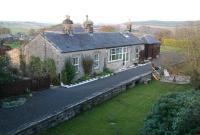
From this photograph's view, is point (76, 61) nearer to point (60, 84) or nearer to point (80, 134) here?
point (60, 84)

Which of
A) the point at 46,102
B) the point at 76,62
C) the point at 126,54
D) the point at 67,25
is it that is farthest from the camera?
the point at 126,54

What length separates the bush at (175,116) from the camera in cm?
1326

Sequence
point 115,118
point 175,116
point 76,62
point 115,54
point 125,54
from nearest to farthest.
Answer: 1. point 175,116
2. point 115,118
3. point 76,62
4. point 115,54
5. point 125,54

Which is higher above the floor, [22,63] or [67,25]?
[67,25]

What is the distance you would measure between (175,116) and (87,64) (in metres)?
16.3

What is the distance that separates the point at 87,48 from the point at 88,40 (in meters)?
2.02

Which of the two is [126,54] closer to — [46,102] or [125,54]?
[125,54]

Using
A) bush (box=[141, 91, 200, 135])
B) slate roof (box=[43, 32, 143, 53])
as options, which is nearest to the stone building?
slate roof (box=[43, 32, 143, 53])

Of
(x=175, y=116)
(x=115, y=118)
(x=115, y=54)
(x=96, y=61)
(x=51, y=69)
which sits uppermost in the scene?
(x=115, y=54)

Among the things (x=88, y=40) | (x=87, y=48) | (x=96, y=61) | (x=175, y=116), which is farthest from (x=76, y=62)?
(x=175, y=116)

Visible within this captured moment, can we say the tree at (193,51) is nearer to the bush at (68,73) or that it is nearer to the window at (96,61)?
the window at (96,61)

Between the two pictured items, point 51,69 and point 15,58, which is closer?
point 51,69

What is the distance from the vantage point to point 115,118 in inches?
752

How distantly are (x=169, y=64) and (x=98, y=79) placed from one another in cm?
1025
